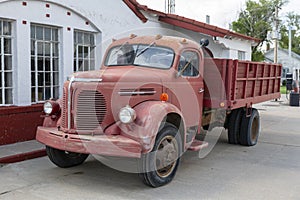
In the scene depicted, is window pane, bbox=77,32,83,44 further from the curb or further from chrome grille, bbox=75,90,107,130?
chrome grille, bbox=75,90,107,130

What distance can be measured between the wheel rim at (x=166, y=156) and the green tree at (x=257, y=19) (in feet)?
136

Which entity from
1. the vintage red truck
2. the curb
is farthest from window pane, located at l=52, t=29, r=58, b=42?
the curb

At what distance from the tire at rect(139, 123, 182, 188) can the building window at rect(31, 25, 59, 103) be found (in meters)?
4.16

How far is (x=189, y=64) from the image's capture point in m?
6.71

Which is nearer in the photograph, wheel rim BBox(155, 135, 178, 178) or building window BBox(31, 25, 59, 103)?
wheel rim BBox(155, 135, 178, 178)

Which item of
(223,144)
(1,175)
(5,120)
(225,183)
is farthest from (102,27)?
(225,183)

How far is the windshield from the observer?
6445 millimetres

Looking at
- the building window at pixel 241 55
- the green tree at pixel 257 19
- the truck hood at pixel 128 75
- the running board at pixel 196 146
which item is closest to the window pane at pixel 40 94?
the truck hood at pixel 128 75

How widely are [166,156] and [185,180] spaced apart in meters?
0.61

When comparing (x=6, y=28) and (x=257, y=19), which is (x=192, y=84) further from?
(x=257, y=19)

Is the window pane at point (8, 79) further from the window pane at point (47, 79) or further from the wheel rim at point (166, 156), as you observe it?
the wheel rim at point (166, 156)

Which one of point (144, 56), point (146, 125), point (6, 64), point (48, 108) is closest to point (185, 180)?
point (146, 125)

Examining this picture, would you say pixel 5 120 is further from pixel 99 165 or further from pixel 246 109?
pixel 246 109

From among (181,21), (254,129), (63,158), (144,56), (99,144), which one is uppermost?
(181,21)
